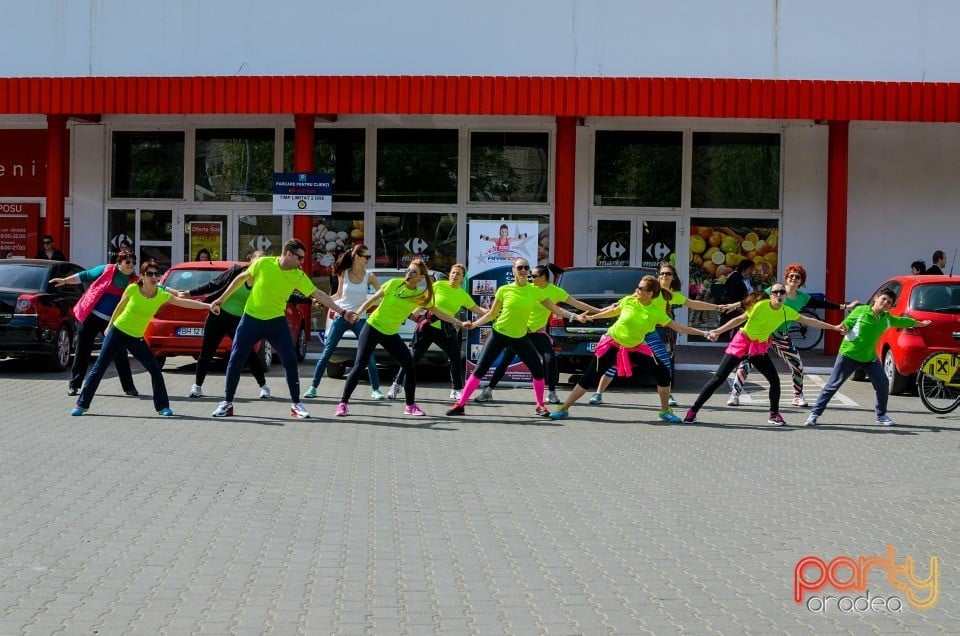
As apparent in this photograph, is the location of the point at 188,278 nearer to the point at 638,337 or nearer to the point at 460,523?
the point at 638,337

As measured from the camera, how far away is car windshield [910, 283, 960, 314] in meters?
15.5

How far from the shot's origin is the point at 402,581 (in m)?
6.27

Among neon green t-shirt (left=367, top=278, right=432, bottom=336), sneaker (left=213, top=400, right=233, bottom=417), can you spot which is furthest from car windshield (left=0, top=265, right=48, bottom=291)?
neon green t-shirt (left=367, top=278, right=432, bottom=336)

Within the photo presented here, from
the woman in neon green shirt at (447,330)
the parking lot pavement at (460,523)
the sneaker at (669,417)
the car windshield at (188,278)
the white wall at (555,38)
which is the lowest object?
the parking lot pavement at (460,523)

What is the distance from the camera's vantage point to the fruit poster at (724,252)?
2338 cm

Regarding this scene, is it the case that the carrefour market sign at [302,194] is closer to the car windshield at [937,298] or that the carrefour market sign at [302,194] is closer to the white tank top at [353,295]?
the white tank top at [353,295]

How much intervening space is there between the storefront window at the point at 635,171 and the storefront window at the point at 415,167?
2.82 meters

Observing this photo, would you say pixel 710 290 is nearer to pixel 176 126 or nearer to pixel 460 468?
pixel 176 126

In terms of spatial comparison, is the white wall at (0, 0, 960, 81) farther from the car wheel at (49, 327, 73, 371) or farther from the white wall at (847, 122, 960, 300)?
the car wheel at (49, 327, 73, 371)

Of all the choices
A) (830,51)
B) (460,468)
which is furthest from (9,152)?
(460,468)

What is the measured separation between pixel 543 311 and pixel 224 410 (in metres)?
3.65

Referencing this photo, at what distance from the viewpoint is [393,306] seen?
501 inches

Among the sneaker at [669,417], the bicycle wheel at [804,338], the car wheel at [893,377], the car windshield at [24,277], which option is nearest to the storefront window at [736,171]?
the bicycle wheel at [804,338]

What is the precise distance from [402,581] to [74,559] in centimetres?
178
